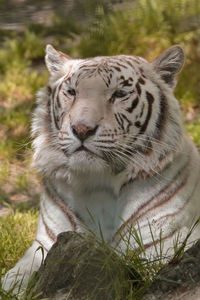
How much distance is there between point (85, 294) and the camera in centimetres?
182

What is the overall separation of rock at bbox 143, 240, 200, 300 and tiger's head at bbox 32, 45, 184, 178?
0.93 metres

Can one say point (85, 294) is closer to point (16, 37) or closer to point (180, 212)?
point (180, 212)

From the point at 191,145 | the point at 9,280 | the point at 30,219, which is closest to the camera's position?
the point at 9,280

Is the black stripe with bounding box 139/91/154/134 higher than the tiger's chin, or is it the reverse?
the black stripe with bounding box 139/91/154/134

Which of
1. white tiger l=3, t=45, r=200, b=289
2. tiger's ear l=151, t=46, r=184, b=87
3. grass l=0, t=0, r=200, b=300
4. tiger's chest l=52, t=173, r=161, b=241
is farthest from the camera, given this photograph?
grass l=0, t=0, r=200, b=300

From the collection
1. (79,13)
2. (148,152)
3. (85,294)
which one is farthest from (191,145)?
(79,13)

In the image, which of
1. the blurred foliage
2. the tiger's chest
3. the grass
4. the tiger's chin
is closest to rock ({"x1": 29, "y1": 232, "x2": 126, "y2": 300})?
the tiger's chin

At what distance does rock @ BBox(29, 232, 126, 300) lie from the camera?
1822 millimetres

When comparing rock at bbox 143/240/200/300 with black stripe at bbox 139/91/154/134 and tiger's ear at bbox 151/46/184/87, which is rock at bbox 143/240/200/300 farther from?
tiger's ear at bbox 151/46/184/87

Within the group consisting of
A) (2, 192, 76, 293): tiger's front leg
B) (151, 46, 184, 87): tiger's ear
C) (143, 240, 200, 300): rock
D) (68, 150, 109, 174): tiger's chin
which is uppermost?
(151, 46, 184, 87): tiger's ear

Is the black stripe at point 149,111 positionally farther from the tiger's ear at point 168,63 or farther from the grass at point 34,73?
the grass at point 34,73

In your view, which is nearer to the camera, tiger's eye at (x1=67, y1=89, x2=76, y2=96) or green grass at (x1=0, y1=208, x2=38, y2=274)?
tiger's eye at (x1=67, y1=89, x2=76, y2=96)

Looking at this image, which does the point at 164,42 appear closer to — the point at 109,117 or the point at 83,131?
the point at 109,117

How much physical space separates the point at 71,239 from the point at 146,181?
0.90 m
